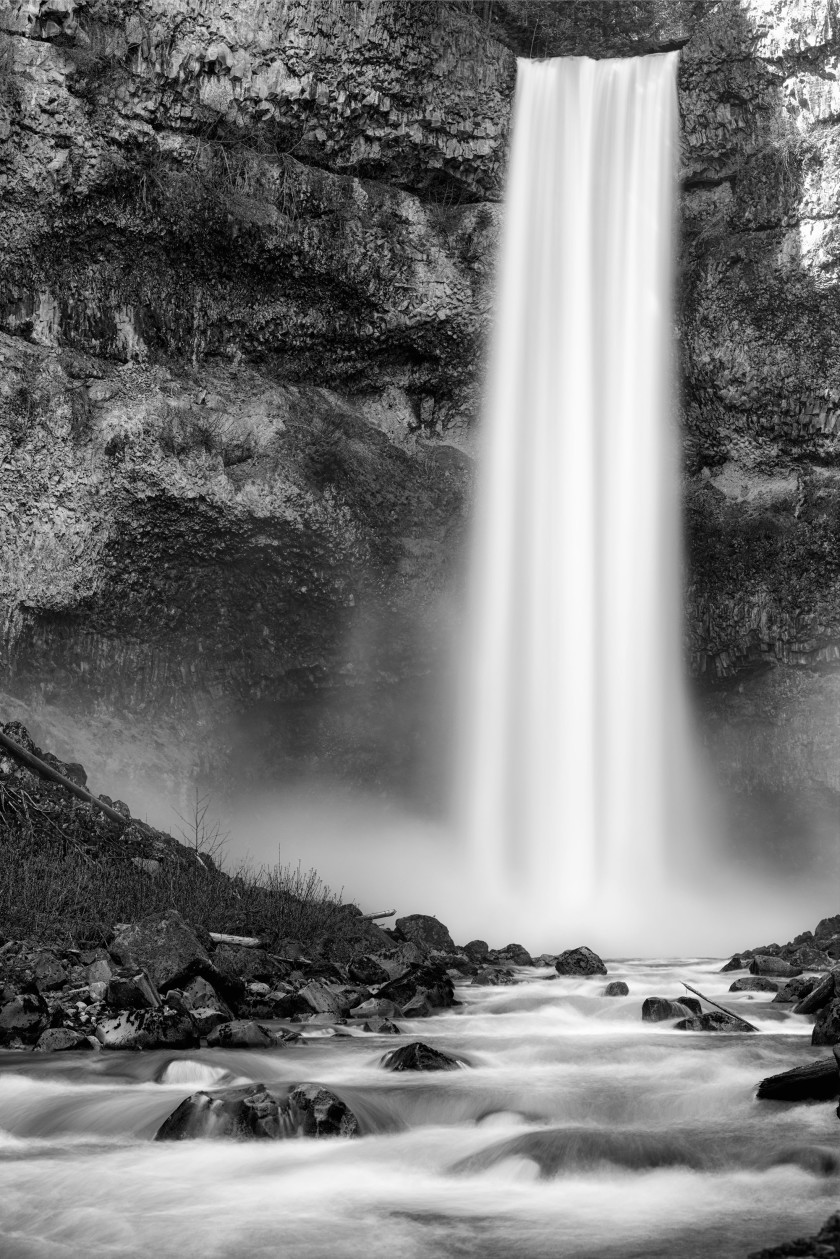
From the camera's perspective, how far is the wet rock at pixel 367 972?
9766mm

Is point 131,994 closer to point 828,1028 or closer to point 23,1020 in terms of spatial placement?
point 23,1020

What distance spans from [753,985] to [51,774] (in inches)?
307

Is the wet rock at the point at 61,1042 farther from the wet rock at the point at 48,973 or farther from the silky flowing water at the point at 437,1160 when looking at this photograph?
the wet rock at the point at 48,973

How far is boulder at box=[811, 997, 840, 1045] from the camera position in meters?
7.16

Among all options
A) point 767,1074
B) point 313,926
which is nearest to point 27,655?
point 313,926

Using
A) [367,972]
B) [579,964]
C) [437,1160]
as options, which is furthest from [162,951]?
[579,964]

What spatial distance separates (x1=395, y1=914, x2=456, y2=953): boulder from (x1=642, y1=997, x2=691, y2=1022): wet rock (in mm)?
3930

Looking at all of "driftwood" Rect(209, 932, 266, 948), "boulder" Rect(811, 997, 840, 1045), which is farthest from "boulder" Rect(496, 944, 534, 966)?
"boulder" Rect(811, 997, 840, 1045)

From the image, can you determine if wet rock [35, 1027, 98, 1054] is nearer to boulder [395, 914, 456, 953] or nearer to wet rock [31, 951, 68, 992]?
wet rock [31, 951, 68, 992]

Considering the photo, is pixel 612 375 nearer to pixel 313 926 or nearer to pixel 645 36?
pixel 645 36

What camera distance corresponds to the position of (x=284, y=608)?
17.6 metres

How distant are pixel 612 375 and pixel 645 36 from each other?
620 cm

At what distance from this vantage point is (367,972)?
9.83 meters

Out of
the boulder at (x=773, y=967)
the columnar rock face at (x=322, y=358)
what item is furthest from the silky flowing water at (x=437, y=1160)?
the columnar rock face at (x=322, y=358)
